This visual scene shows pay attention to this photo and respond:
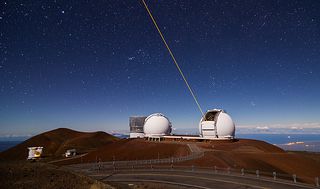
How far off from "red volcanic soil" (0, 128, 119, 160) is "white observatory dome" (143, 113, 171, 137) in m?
27.5

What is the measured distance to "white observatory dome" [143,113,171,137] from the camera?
63281 mm

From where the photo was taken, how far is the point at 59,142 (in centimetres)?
9381

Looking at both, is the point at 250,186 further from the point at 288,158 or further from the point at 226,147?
the point at 226,147

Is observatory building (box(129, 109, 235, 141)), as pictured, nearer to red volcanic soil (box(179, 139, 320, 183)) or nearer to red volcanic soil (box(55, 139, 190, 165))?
red volcanic soil (box(55, 139, 190, 165))

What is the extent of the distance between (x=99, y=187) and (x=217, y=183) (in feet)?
34.8

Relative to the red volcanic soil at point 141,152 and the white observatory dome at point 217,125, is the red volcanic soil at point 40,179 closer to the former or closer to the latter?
the red volcanic soil at point 141,152

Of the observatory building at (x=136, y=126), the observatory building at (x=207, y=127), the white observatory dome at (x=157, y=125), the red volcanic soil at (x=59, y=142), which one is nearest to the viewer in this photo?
the observatory building at (x=207, y=127)

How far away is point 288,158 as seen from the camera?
123 feet

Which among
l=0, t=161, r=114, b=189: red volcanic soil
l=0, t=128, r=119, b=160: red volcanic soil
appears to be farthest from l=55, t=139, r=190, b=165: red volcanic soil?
l=0, t=128, r=119, b=160: red volcanic soil

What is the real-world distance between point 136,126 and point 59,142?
38.5 meters

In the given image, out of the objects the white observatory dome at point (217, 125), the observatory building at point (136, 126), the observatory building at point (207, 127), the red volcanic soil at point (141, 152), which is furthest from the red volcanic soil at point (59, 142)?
the white observatory dome at point (217, 125)

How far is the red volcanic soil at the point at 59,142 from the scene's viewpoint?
263 feet

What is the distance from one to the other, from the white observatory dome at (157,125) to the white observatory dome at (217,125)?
12621 millimetres

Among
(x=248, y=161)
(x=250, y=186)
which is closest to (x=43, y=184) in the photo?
(x=250, y=186)
